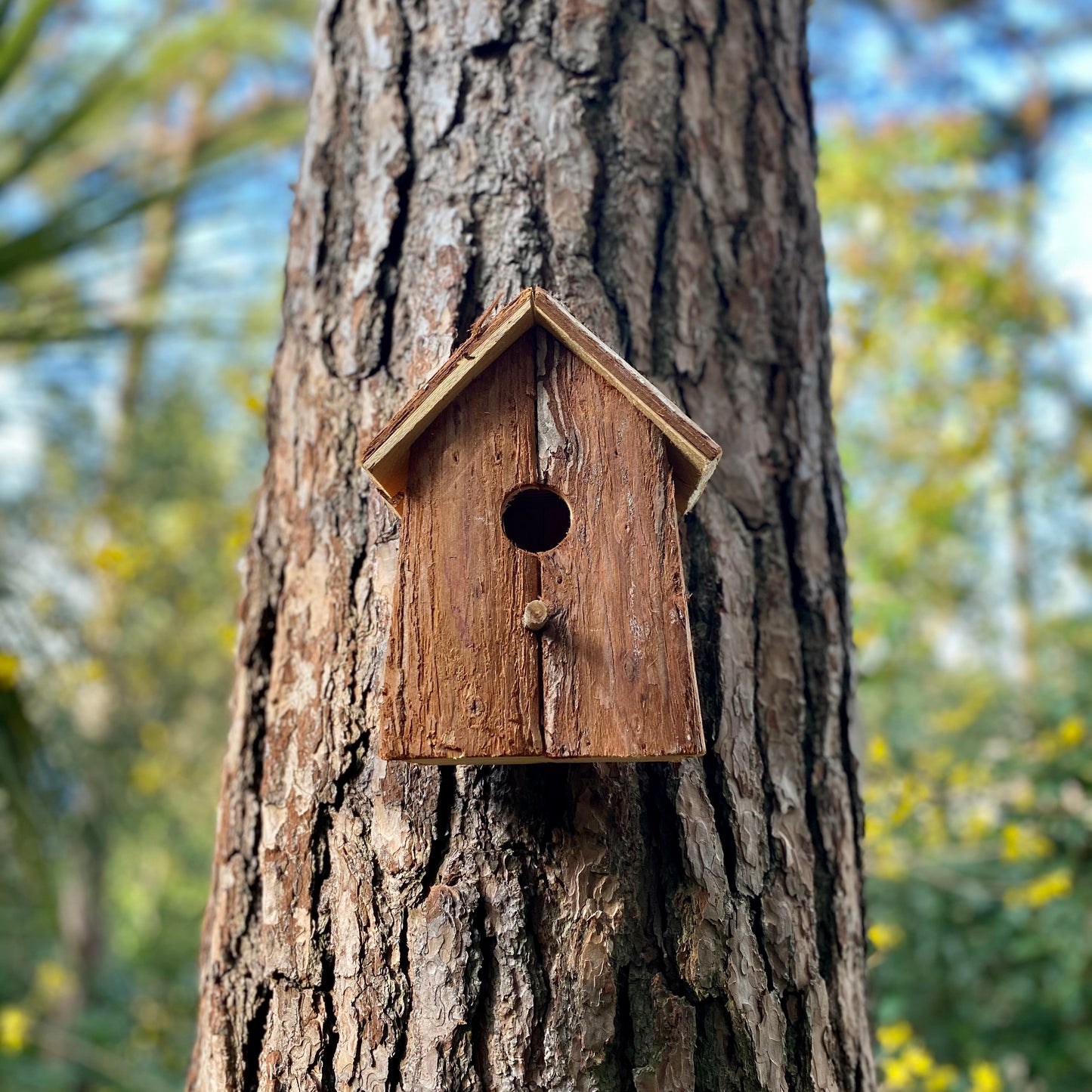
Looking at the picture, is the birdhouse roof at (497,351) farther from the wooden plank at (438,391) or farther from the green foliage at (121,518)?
the green foliage at (121,518)

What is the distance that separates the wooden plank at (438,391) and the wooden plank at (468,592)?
22 mm

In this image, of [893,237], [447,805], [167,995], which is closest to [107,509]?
[167,995]

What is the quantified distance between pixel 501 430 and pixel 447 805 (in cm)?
43

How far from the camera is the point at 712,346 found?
1.40 meters

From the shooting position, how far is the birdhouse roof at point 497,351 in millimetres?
1015

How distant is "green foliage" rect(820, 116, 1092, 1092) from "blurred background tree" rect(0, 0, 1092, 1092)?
0.9 inches

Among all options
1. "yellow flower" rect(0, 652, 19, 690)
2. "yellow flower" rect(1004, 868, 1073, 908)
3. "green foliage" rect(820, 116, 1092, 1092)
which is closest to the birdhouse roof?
"green foliage" rect(820, 116, 1092, 1092)

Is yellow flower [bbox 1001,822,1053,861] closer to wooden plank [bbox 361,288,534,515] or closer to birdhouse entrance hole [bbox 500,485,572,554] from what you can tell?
birdhouse entrance hole [bbox 500,485,572,554]

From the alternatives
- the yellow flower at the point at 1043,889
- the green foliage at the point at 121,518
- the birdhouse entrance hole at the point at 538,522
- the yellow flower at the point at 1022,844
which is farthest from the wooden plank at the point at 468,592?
the yellow flower at the point at 1043,889

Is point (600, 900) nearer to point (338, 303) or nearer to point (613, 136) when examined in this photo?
point (338, 303)

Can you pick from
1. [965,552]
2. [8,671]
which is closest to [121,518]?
[8,671]

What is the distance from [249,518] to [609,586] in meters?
1.69

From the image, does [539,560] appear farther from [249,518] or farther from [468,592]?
[249,518]

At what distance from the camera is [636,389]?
1028 millimetres
